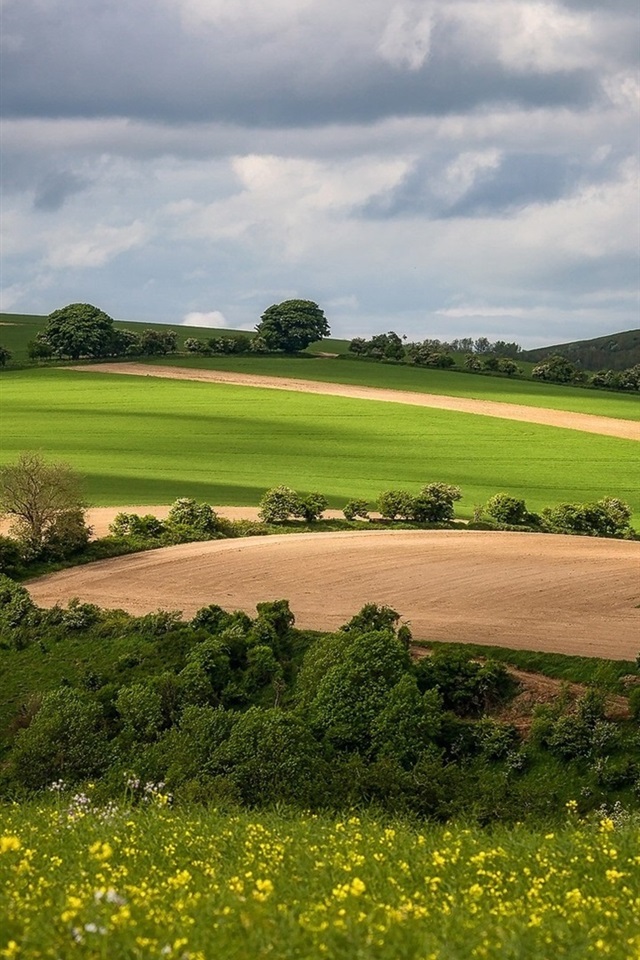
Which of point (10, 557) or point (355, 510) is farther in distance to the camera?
point (355, 510)

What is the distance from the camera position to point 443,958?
727 centimetres

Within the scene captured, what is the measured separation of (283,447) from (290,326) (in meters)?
70.7

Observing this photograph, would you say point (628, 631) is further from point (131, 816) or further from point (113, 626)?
point (131, 816)

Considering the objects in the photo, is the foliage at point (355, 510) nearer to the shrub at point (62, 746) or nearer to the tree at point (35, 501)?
the tree at point (35, 501)

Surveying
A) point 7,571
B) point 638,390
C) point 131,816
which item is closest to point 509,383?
point 638,390

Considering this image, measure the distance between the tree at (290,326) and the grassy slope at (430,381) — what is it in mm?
7074

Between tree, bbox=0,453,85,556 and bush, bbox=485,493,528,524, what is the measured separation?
18880mm

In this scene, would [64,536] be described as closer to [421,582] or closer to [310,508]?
[310,508]

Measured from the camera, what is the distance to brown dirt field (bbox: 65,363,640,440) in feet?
296

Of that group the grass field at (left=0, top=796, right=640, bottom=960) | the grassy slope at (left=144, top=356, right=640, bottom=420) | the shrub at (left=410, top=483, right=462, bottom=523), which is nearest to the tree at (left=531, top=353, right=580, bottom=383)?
the grassy slope at (left=144, top=356, right=640, bottom=420)

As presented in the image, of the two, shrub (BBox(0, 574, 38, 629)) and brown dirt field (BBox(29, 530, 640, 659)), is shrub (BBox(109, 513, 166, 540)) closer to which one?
brown dirt field (BBox(29, 530, 640, 659))

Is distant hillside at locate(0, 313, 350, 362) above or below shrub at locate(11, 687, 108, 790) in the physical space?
above

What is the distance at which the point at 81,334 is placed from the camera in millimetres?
130125

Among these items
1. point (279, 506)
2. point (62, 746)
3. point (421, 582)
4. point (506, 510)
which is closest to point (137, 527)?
point (279, 506)
